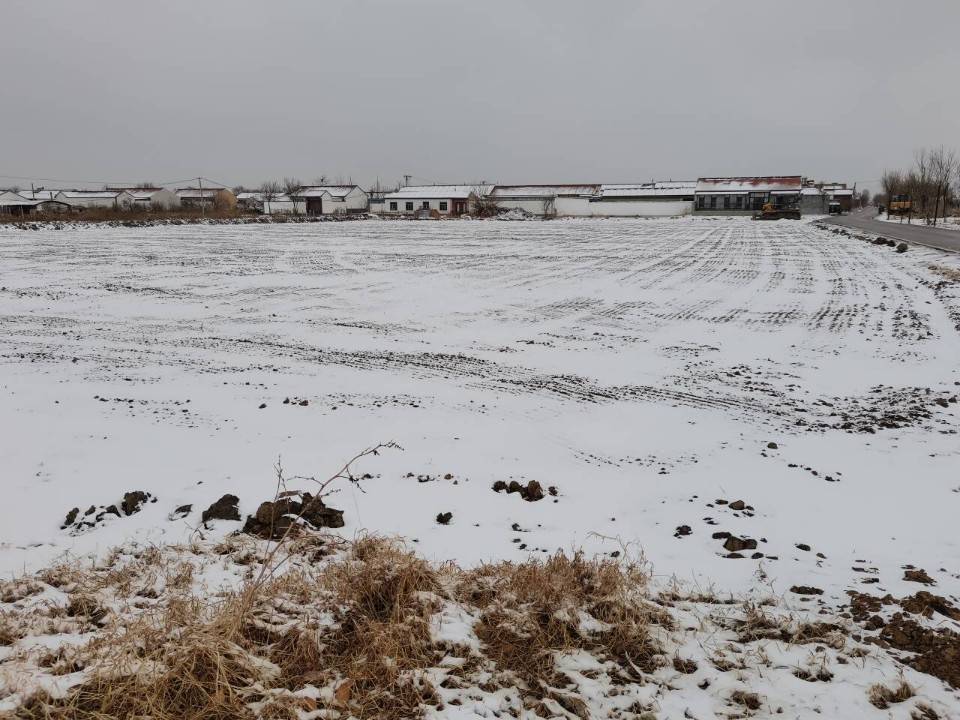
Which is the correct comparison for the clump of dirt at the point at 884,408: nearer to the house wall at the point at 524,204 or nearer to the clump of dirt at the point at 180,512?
the clump of dirt at the point at 180,512

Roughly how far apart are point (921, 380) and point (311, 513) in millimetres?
8717

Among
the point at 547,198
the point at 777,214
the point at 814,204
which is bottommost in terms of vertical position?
the point at 777,214

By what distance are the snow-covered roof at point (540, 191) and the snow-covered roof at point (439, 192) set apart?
2794 millimetres

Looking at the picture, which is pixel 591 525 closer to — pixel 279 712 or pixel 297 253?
Result: pixel 279 712

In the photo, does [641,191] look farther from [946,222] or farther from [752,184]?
[946,222]

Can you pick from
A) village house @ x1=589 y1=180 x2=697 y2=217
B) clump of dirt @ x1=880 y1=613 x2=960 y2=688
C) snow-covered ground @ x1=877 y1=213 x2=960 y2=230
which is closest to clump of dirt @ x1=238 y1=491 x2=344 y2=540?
clump of dirt @ x1=880 y1=613 x2=960 y2=688

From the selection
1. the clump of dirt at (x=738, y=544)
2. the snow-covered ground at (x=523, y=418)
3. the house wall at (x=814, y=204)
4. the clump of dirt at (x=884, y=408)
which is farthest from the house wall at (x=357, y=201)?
the clump of dirt at (x=738, y=544)

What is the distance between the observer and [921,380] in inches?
352

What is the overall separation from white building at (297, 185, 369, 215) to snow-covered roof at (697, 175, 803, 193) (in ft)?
171

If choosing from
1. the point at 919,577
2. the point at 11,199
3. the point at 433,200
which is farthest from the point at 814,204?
the point at 11,199

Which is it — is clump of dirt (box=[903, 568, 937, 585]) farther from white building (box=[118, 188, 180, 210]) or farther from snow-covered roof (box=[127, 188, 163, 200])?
snow-covered roof (box=[127, 188, 163, 200])

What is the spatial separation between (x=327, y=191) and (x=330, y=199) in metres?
1.99

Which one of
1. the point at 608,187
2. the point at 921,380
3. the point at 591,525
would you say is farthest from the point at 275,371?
the point at 608,187

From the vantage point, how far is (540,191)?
103188mm
